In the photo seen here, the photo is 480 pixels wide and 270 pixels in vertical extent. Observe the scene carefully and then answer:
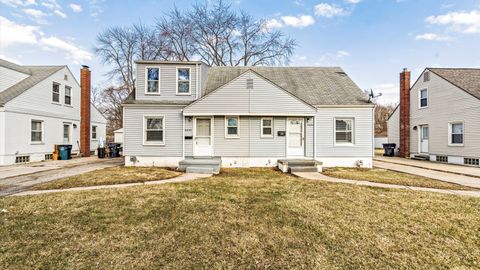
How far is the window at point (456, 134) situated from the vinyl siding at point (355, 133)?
22.2ft

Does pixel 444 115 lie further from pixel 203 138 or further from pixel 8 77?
pixel 8 77

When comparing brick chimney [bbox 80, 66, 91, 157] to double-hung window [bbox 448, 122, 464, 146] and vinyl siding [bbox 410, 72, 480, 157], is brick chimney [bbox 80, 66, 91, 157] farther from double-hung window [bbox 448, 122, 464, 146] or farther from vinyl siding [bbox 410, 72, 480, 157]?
double-hung window [bbox 448, 122, 464, 146]

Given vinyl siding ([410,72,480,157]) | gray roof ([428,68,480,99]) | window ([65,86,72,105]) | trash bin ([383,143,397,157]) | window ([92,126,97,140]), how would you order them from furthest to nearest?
1. window ([92,126,97,140])
2. trash bin ([383,143,397,157])
3. window ([65,86,72,105])
4. gray roof ([428,68,480,99])
5. vinyl siding ([410,72,480,157])

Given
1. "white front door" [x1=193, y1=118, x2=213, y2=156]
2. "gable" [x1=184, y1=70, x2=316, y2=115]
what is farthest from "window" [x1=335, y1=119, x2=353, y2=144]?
"white front door" [x1=193, y1=118, x2=213, y2=156]

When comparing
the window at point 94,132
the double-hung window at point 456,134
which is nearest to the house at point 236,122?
the double-hung window at point 456,134

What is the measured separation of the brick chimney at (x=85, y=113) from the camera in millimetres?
16578

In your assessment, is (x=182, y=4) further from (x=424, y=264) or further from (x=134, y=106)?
(x=424, y=264)

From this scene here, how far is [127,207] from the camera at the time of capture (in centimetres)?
509

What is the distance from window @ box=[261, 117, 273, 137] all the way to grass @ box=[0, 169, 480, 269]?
5555mm

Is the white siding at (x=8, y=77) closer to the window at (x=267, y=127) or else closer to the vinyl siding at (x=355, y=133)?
the window at (x=267, y=127)

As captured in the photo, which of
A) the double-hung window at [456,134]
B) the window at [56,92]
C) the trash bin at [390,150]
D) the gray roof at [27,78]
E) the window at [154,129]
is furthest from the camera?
the trash bin at [390,150]

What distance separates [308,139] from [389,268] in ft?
30.1

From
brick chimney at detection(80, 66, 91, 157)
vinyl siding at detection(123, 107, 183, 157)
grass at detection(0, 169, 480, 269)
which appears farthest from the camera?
brick chimney at detection(80, 66, 91, 157)

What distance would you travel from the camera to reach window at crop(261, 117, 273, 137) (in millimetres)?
11633
